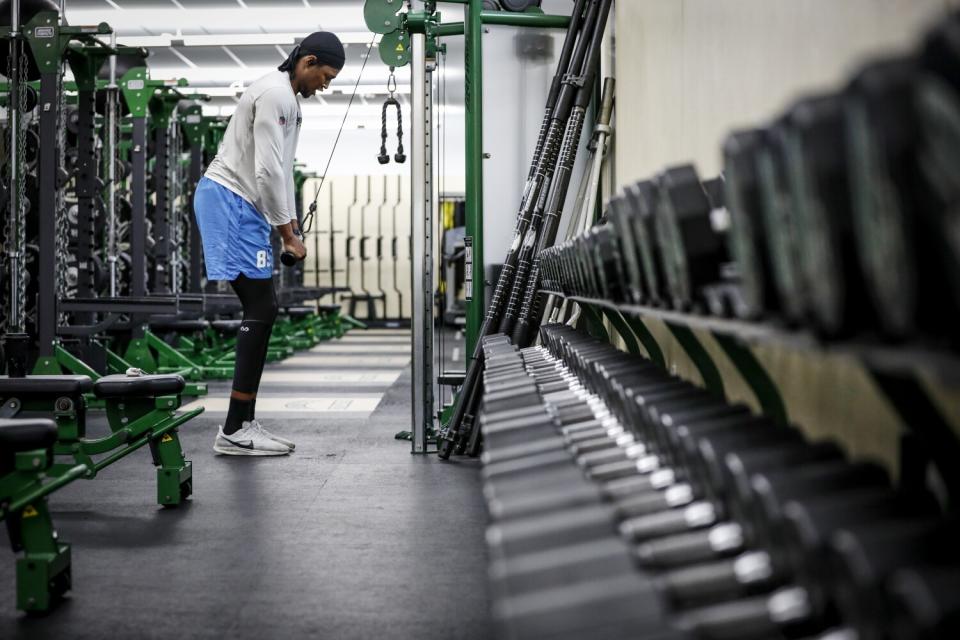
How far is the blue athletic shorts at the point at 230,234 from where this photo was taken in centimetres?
395

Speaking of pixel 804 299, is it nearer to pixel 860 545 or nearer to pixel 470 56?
pixel 860 545

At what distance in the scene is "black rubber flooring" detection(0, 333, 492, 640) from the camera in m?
2.07

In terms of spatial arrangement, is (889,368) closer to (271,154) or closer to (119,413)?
(119,413)

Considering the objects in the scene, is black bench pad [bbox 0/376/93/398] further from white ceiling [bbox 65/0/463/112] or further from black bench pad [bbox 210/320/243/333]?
white ceiling [bbox 65/0/463/112]

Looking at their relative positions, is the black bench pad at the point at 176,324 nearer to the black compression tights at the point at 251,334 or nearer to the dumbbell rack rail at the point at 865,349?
the black compression tights at the point at 251,334

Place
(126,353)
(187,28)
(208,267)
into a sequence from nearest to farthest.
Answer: (208,267), (126,353), (187,28)

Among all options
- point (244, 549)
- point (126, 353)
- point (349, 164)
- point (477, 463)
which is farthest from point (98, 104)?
point (349, 164)

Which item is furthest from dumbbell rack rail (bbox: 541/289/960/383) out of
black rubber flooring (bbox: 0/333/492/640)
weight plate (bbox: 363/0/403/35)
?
weight plate (bbox: 363/0/403/35)

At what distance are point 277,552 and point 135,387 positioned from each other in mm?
926

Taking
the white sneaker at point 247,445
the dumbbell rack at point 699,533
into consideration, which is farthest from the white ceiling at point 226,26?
the dumbbell rack at point 699,533

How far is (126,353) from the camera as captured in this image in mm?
6488

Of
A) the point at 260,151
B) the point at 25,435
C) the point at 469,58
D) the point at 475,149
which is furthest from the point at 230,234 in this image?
the point at 25,435

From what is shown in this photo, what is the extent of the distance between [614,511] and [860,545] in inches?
14.3

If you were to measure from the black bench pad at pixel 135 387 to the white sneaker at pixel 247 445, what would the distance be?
35.2 inches
